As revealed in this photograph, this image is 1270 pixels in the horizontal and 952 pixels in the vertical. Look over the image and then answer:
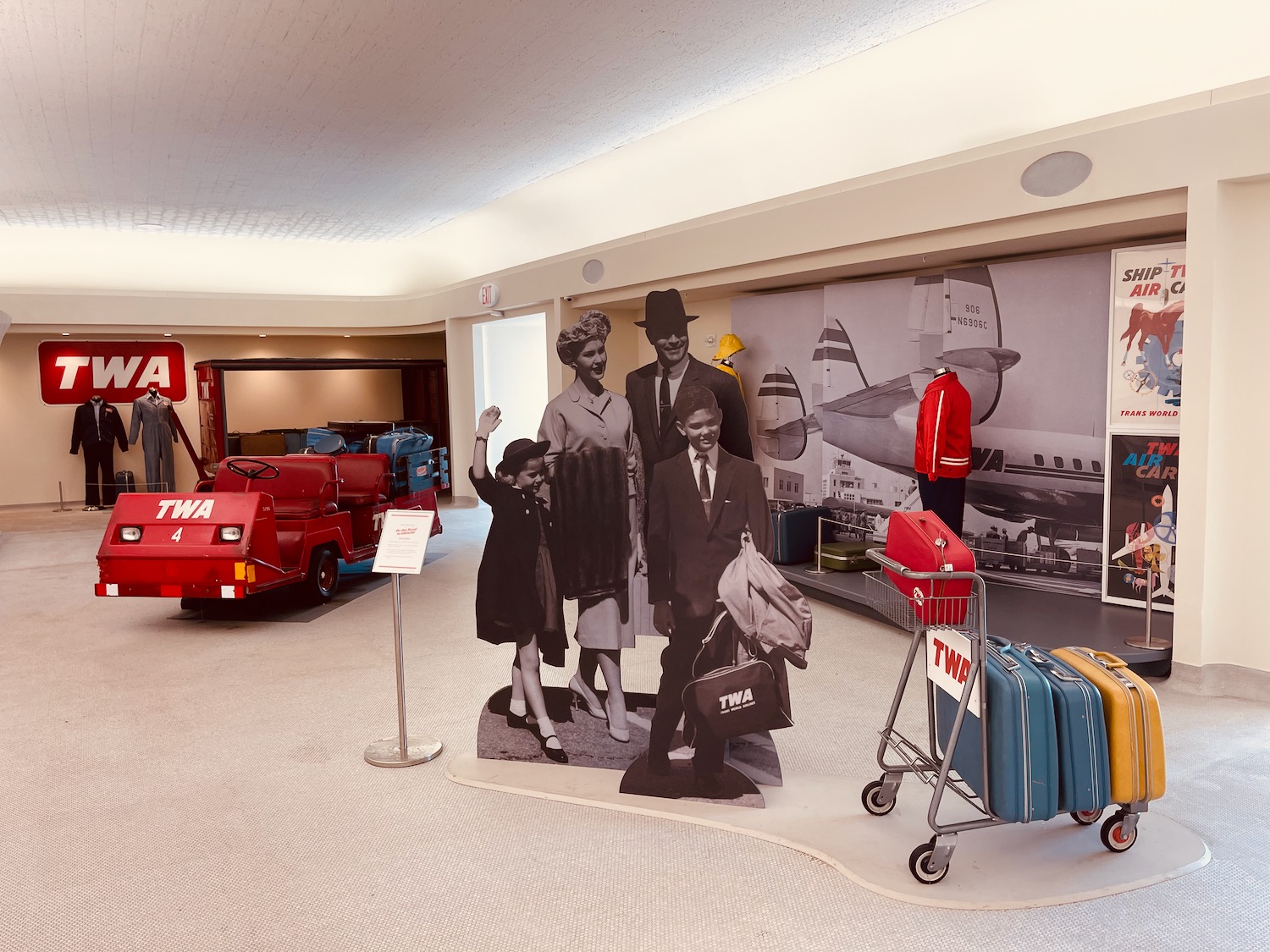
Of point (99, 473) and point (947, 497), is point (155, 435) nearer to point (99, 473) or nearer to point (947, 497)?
point (99, 473)

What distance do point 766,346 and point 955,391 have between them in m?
2.70

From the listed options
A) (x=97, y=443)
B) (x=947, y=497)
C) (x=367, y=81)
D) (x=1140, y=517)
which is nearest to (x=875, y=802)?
(x=1140, y=517)

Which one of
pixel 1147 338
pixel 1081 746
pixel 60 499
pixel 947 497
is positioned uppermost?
pixel 1147 338

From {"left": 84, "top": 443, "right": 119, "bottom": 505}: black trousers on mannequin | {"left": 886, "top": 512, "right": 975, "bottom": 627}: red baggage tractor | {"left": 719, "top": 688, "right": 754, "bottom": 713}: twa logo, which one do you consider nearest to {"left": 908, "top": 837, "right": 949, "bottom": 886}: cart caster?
{"left": 886, "top": 512, "right": 975, "bottom": 627}: red baggage tractor

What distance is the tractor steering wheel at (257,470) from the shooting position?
24.2 ft

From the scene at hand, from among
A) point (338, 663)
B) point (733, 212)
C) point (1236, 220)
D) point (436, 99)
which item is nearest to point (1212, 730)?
point (1236, 220)

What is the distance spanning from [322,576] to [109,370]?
9480mm

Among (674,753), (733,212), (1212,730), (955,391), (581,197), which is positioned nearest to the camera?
(674,753)

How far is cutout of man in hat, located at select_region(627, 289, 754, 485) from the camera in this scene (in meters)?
3.69

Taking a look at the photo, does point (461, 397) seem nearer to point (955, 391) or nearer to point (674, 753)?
point (955, 391)

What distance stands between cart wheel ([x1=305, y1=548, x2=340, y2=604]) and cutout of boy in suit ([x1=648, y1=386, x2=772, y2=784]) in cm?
429

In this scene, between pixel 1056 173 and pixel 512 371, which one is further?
pixel 512 371

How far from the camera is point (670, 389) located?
12.4 ft

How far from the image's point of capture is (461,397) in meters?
13.1
